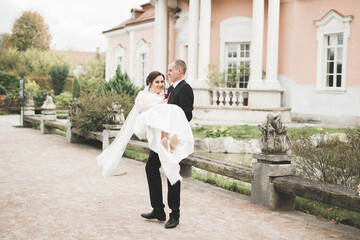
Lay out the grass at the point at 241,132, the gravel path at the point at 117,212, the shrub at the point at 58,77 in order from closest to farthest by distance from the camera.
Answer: the gravel path at the point at 117,212 → the grass at the point at 241,132 → the shrub at the point at 58,77

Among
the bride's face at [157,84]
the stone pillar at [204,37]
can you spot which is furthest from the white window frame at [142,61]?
the bride's face at [157,84]

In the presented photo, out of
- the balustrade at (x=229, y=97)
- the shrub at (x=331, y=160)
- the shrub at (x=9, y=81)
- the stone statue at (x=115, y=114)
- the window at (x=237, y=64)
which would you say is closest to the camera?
the shrub at (x=331, y=160)

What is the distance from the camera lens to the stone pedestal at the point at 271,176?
214 inches

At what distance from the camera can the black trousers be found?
4.61 m

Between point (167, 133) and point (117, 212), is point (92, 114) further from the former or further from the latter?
point (167, 133)

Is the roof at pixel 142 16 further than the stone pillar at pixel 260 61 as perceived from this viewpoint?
Yes

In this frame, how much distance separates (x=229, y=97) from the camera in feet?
55.2

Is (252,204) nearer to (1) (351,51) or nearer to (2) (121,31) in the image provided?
(1) (351,51)

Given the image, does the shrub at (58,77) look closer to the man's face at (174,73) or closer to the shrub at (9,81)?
the shrub at (9,81)

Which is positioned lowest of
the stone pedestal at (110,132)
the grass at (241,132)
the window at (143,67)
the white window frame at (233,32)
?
the grass at (241,132)

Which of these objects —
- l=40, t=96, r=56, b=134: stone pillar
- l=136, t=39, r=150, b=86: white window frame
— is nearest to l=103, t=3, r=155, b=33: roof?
l=136, t=39, r=150, b=86: white window frame

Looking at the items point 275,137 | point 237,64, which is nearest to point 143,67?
point 237,64

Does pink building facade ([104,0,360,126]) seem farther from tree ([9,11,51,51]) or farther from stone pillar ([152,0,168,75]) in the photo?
tree ([9,11,51,51])

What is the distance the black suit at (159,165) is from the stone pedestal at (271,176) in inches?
56.1
